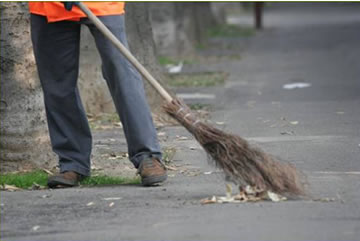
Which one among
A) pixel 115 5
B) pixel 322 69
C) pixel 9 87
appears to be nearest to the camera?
pixel 115 5

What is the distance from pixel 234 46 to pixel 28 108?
49.0ft

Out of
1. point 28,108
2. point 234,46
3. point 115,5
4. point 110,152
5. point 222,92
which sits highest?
point 115,5

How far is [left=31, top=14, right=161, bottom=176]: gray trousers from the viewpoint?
19.7 ft

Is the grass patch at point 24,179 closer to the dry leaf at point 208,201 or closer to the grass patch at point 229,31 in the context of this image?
the dry leaf at point 208,201

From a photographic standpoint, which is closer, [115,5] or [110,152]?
[115,5]

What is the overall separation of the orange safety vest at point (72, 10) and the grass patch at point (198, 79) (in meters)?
7.01

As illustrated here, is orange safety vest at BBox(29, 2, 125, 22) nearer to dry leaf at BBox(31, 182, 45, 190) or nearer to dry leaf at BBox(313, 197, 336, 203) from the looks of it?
dry leaf at BBox(31, 182, 45, 190)

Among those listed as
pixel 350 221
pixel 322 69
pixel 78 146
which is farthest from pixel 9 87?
pixel 322 69

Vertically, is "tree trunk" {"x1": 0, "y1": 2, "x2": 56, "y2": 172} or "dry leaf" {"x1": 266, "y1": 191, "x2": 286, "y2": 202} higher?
"tree trunk" {"x1": 0, "y1": 2, "x2": 56, "y2": 172}

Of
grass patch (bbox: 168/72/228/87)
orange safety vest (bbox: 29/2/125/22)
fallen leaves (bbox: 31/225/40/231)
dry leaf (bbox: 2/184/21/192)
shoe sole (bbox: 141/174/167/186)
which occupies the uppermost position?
orange safety vest (bbox: 29/2/125/22)

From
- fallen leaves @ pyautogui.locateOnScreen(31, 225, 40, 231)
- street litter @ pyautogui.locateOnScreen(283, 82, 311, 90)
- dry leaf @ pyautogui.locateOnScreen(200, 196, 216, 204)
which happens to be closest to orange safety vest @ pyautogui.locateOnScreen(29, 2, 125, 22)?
dry leaf @ pyautogui.locateOnScreen(200, 196, 216, 204)

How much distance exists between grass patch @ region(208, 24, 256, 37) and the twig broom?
19001 millimetres

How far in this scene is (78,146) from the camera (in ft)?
20.7

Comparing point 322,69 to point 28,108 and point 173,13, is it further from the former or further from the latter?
point 28,108
